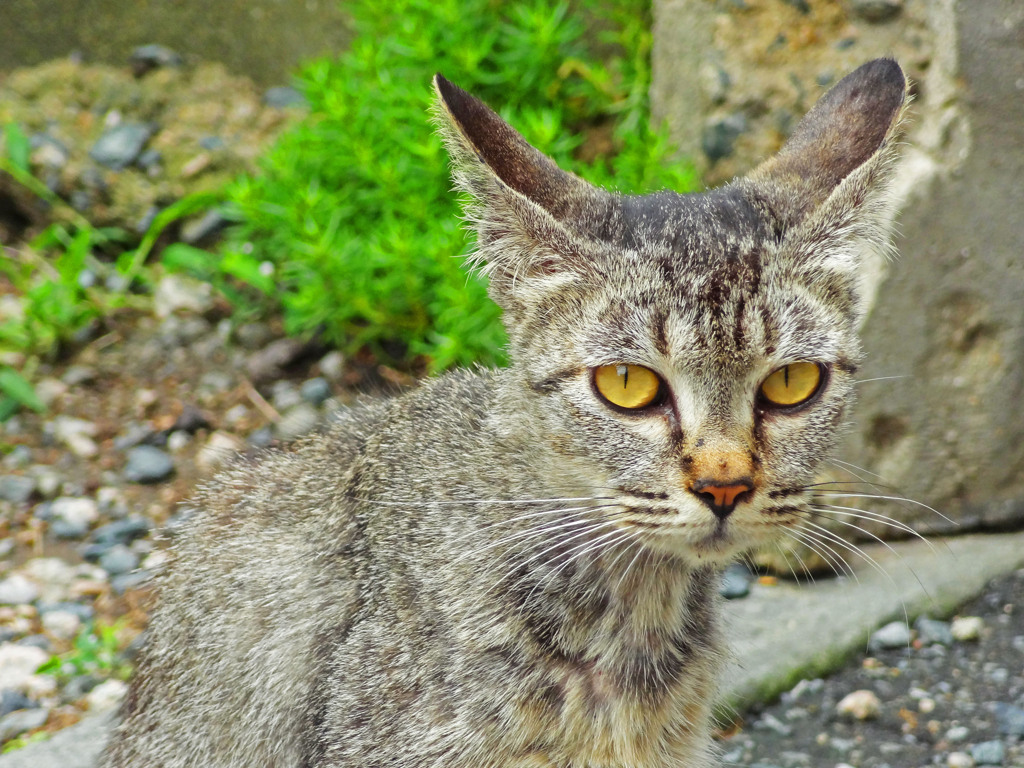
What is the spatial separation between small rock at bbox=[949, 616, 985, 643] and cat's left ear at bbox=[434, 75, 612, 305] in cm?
274

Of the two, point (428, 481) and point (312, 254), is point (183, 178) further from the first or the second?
point (428, 481)

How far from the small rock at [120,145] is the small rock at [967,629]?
5.55 m

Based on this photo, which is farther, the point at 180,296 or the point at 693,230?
the point at 180,296

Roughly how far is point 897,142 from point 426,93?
125 inches

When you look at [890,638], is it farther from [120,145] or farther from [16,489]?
[120,145]

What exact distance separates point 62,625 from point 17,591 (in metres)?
0.34

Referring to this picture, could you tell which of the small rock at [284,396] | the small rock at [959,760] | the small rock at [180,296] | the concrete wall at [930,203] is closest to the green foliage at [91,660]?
the small rock at [284,396]

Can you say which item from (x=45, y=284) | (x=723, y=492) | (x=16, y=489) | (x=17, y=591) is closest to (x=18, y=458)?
(x=16, y=489)

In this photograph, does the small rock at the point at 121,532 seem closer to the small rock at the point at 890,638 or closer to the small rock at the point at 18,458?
the small rock at the point at 18,458

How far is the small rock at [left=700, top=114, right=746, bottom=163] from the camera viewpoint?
502cm

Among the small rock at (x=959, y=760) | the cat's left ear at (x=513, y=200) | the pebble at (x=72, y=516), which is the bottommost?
the pebble at (x=72, y=516)

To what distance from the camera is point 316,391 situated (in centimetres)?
601

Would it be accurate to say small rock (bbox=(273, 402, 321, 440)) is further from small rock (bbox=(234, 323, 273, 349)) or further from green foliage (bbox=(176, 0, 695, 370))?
small rock (bbox=(234, 323, 273, 349))

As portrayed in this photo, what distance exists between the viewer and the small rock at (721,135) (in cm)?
502
